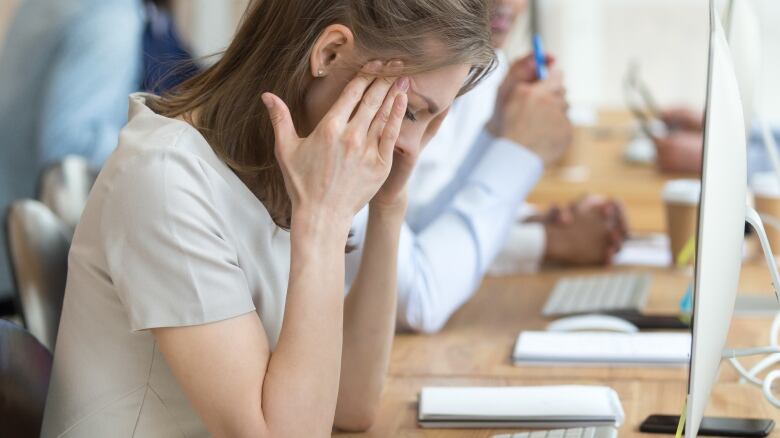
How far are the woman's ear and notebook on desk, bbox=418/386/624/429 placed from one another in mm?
385

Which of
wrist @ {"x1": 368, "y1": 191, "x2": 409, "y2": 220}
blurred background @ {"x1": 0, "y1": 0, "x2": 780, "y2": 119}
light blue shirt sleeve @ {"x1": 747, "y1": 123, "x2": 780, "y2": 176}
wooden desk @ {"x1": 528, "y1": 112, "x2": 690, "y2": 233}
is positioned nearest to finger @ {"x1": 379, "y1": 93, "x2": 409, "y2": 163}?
wrist @ {"x1": 368, "y1": 191, "x2": 409, "y2": 220}

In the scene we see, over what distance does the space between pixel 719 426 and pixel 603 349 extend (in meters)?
0.30

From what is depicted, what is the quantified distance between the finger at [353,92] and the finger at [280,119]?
0.13 feet

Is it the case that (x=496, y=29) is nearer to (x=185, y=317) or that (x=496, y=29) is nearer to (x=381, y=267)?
(x=381, y=267)

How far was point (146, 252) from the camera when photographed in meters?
0.92

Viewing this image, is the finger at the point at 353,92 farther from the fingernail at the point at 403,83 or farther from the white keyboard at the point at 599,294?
the white keyboard at the point at 599,294

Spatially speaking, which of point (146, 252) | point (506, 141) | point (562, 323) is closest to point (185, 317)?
point (146, 252)

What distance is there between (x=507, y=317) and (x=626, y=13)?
10.5 feet

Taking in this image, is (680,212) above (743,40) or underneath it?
underneath

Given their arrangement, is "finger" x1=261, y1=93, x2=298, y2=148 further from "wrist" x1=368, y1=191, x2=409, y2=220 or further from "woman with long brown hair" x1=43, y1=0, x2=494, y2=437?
"wrist" x1=368, y1=191, x2=409, y2=220

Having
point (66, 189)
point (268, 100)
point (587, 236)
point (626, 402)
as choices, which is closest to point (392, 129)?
point (268, 100)

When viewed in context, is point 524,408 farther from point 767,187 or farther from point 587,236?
point 767,187

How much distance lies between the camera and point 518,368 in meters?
1.36

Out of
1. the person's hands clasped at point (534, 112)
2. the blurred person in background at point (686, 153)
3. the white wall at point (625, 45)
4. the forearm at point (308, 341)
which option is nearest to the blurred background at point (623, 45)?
the white wall at point (625, 45)
